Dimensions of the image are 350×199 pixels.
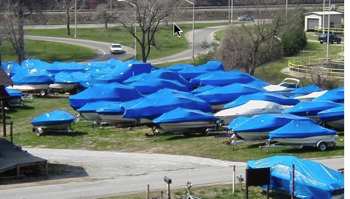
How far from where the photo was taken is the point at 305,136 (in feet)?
90.1

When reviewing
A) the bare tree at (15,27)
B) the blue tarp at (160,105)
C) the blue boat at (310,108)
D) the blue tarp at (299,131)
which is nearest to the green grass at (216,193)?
the blue tarp at (299,131)

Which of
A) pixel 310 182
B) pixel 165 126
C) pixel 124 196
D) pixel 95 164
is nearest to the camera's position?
pixel 310 182

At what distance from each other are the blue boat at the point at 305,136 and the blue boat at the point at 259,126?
1.45 metres

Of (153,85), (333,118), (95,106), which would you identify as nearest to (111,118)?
(95,106)

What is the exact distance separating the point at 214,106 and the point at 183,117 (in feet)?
21.7

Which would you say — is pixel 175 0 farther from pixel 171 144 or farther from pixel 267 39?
pixel 171 144

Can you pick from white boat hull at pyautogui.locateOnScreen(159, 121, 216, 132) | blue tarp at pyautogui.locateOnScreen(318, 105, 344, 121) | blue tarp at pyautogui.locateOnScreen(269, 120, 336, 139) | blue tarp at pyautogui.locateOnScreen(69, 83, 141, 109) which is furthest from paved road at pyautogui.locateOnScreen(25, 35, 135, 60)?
blue tarp at pyautogui.locateOnScreen(269, 120, 336, 139)

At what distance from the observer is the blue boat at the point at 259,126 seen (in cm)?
2934

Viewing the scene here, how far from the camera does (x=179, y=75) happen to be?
47.4 m

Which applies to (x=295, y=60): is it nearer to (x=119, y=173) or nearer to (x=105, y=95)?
(x=105, y=95)

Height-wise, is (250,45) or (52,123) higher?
(250,45)

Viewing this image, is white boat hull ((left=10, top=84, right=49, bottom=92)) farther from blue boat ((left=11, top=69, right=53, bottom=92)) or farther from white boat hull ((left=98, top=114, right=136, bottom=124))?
white boat hull ((left=98, top=114, right=136, bottom=124))

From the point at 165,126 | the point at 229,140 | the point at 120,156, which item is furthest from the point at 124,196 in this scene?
the point at 165,126

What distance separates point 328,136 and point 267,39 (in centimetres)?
3356
